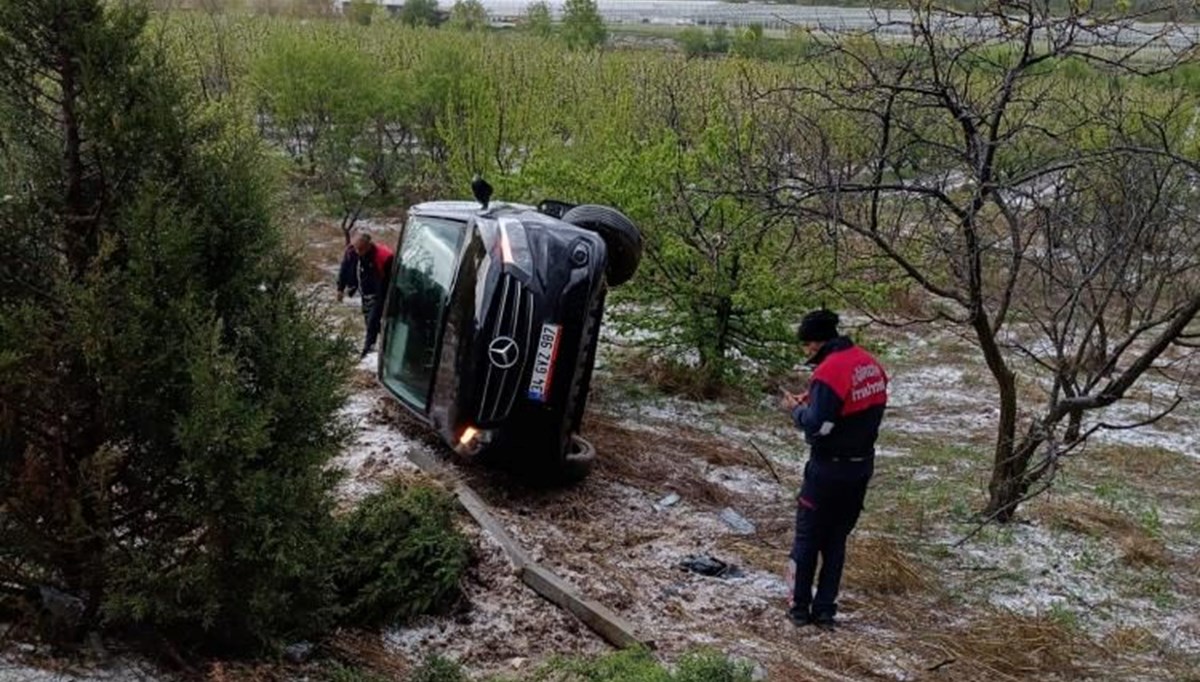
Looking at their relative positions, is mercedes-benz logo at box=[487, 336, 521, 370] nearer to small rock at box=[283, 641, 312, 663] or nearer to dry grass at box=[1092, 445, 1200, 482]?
small rock at box=[283, 641, 312, 663]

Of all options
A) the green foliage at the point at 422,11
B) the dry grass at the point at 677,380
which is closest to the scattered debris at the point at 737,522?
the dry grass at the point at 677,380

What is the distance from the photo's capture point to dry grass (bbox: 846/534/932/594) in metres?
7.07

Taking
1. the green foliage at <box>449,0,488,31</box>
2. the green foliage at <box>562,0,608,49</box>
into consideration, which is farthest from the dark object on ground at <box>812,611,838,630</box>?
the green foliage at <box>562,0,608,49</box>

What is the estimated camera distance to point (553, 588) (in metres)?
6.00

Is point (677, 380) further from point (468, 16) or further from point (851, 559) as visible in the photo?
point (468, 16)

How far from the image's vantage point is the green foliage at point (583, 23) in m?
37.3

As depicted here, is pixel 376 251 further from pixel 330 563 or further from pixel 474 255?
pixel 330 563

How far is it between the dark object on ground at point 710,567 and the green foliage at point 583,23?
3091cm

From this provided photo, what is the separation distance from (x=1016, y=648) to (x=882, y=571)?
1038 millimetres

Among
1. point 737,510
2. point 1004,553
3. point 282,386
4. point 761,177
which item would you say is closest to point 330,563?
point 282,386

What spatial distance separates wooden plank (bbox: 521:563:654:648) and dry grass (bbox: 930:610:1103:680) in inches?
71.6

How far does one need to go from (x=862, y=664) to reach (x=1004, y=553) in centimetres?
233

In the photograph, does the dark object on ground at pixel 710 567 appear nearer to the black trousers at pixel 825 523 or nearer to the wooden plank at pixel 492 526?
the black trousers at pixel 825 523

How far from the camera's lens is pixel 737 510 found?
331 inches
